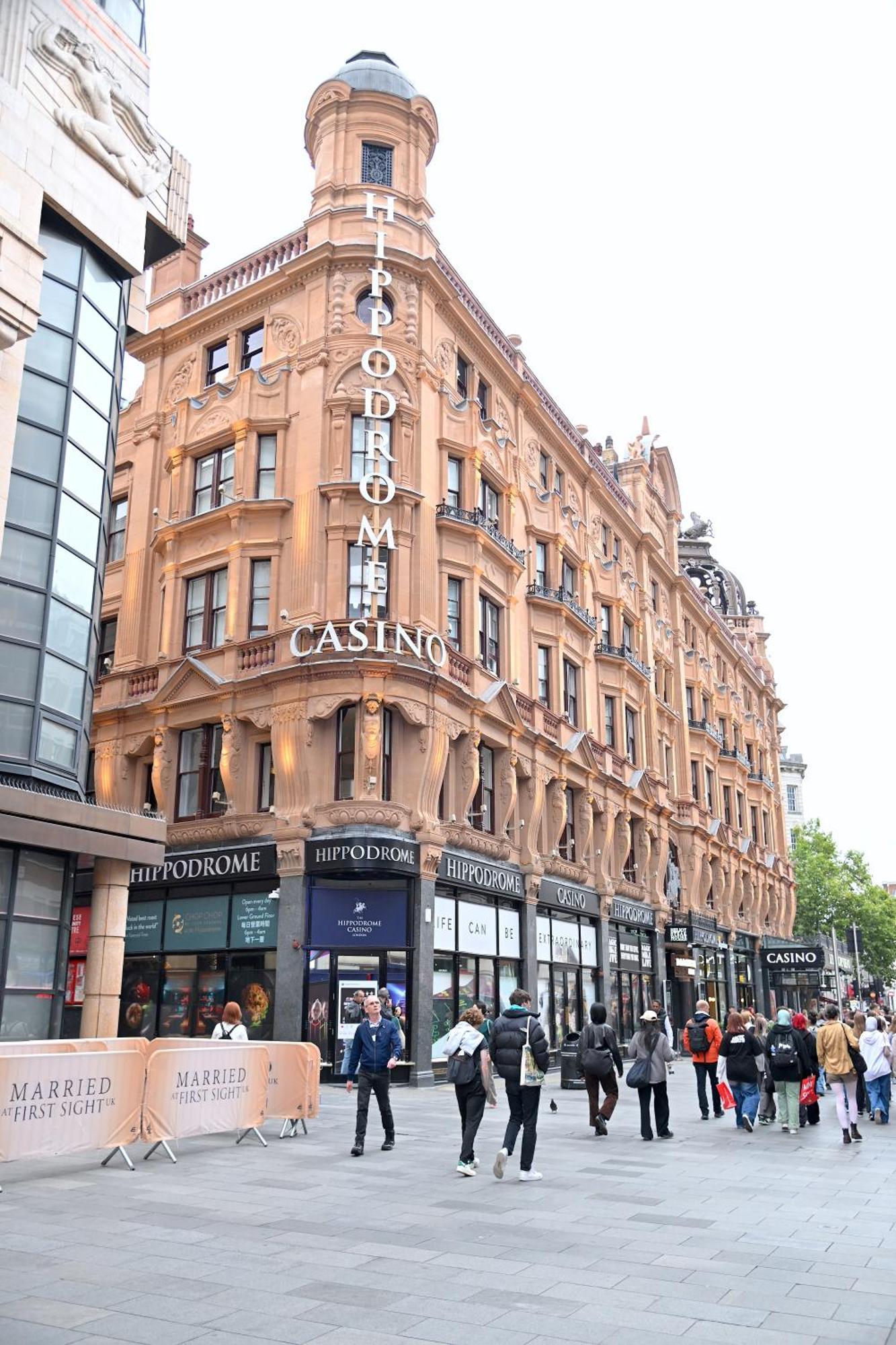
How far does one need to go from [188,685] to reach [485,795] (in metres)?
8.57

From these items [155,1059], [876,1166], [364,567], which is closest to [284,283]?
[364,567]

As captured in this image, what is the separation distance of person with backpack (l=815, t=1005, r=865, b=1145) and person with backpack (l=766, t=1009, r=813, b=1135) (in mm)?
386

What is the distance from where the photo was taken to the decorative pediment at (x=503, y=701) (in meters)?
29.9

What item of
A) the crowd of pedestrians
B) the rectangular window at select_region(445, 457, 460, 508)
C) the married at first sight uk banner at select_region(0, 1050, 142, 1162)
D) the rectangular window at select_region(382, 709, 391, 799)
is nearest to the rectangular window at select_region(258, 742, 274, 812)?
the rectangular window at select_region(382, 709, 391, 799)

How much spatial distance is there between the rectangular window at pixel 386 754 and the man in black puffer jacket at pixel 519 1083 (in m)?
13.6

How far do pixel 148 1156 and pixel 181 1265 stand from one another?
5.68 metres

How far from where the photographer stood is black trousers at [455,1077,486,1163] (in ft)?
40.9

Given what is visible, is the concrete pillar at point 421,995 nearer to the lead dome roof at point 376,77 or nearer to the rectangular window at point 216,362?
the rectangular window at point 216,362

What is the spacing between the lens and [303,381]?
29.1 m

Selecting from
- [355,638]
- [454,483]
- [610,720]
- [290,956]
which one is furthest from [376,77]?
[290,956]

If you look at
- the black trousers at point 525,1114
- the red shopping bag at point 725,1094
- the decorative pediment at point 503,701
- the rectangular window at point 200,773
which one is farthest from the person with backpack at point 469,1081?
the decorative pediment at point 503,701

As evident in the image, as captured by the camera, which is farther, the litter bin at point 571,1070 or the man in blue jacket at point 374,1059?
the litter bin at point 571,1070

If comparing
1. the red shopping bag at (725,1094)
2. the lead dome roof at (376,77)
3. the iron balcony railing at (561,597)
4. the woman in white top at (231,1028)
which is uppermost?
the lead dome roof at (376,77)

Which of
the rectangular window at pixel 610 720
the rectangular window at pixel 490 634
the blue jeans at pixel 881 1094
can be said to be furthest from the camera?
the rectangular window at pixel 610 720
